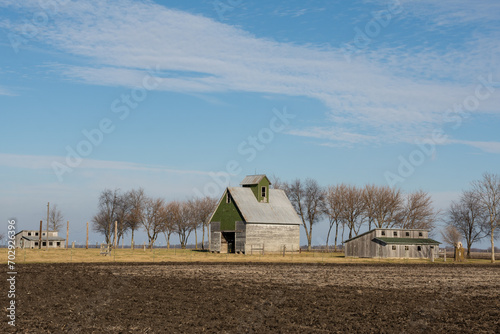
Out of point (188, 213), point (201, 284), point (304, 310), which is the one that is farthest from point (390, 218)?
point (304, 310)

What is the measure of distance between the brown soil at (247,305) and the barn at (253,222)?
42.4 m

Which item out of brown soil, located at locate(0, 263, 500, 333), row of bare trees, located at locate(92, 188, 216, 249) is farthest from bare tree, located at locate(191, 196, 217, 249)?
brown soil, located at locate(0, 263, 500, 333)

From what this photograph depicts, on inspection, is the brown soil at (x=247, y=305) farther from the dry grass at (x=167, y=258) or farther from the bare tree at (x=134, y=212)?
A: the bare tree at (x=134, y=212)

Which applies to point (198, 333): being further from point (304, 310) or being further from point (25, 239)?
point (25, 239)

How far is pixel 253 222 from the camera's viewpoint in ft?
265

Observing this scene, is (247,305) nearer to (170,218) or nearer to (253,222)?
(253,222)

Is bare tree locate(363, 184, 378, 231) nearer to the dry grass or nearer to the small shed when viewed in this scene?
the dry grass

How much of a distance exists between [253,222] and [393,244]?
19.9m

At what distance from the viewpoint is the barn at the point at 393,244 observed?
7875 centimetres

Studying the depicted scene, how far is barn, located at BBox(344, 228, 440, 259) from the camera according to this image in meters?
78.8

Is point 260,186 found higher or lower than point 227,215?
higher

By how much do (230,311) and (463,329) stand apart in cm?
910

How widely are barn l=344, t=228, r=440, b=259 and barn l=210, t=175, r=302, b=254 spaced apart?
10.0m

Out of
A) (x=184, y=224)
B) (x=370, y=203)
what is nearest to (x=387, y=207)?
(x=370, y=203)
